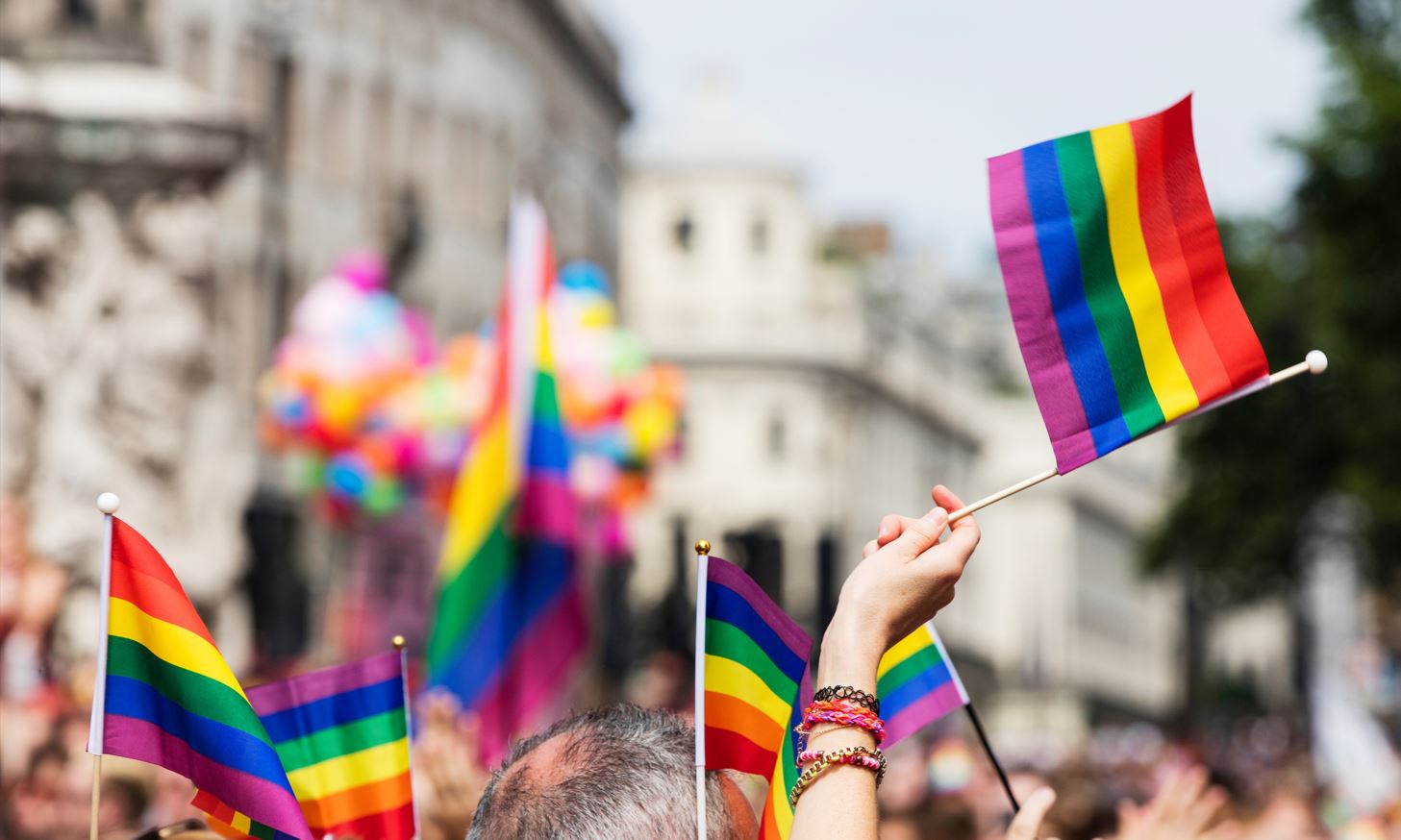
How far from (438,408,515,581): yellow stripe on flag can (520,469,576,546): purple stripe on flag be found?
0.31m

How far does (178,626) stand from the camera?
3281 millimetres

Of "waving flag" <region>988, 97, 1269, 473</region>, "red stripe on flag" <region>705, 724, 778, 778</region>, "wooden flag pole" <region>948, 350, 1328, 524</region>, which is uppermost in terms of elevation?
"waving flag" <region>988, 97, 1269, 473</region>

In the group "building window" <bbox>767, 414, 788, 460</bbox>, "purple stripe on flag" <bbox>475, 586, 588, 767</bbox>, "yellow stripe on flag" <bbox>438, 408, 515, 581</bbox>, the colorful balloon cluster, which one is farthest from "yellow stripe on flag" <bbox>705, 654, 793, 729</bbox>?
"building window" <bbox>767, 414, 788, 460</bbox>

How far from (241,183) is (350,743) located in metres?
26.4

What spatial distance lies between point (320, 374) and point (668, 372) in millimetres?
3278

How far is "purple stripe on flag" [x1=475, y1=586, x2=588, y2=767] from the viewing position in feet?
31.5

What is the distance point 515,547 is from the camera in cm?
1091

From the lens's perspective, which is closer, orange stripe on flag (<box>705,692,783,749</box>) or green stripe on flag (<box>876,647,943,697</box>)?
orange stripe on flag (<box>705,692,783,749</box>)

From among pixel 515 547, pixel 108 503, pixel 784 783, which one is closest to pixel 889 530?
pixel 784 783

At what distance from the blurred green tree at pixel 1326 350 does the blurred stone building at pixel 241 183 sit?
9614mm

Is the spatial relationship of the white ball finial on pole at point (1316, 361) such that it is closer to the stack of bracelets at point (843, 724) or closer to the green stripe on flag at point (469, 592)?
the stack of bracelets at point (843, 724)

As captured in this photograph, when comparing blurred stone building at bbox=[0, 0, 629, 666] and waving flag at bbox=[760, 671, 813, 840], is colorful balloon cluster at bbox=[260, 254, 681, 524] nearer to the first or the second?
blurred stone building at bbox=[0, 0, 629, 666]

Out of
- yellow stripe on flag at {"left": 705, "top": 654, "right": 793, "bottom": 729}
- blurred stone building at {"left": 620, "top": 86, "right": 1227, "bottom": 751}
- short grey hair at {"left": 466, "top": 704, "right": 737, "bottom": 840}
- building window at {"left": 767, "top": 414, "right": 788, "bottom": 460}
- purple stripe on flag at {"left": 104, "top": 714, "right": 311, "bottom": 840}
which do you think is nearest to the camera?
short grey hair at {"left": 466, "top": 704, "right": 737, "bottom": 840}

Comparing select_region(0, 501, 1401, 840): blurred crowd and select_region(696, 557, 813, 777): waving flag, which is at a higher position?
select_region(696, 557, 813, 777): waving flag
